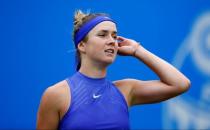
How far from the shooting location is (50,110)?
8.80ft

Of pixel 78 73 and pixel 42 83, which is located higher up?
pixel 42 83

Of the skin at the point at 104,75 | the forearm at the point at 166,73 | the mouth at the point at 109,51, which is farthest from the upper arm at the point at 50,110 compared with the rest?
the forearm at the point at 166,73

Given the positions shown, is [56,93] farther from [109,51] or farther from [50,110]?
[109,51]

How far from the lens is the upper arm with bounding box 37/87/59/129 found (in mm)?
2674

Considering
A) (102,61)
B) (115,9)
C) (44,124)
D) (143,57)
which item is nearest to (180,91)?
(143,57)

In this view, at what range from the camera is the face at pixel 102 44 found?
273 cm

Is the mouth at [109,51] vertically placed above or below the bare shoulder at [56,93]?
above

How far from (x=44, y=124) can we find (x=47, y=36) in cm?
145

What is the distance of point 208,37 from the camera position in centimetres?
432

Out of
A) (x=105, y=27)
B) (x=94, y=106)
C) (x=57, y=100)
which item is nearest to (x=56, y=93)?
(x=57, y=100)

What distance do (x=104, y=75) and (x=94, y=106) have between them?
201 millimetres

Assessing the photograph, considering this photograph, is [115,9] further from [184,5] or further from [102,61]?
[102,61]

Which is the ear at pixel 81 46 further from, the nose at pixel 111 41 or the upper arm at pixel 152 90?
the upper arm at pixel 152 90

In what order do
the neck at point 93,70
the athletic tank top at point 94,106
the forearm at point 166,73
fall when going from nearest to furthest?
the athletic tank top at point 94,106 → the neck at point 93,70 → the forearm at point 166,73
